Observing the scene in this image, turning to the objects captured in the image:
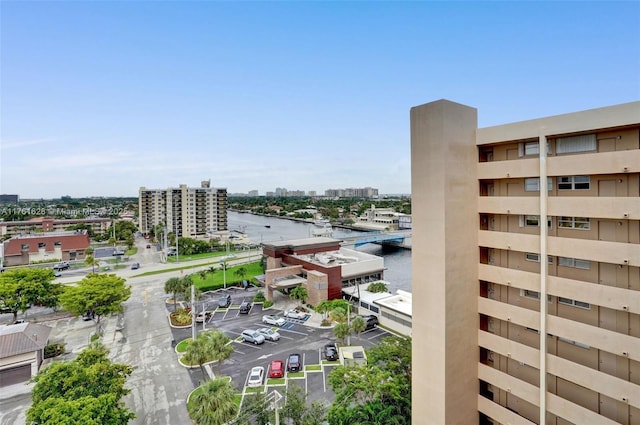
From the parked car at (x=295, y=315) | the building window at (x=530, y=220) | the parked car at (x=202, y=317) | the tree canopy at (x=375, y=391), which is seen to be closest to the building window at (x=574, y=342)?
the building window at (x=530, y=220)

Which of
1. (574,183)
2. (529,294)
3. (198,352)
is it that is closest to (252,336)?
(198,352)

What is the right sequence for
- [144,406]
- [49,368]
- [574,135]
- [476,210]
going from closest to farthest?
[574,135] → [476,210] → [49,368] → [144,406]

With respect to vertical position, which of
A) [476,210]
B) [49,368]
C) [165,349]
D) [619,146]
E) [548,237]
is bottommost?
[165,349]

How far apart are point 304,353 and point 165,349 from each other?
10261 mm

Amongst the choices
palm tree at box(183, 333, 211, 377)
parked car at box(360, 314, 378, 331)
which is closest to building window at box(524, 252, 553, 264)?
palm tree at box(183, 333, 211, 377)

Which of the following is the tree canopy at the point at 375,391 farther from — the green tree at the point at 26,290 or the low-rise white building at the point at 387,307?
the green tree at the point at 26,290

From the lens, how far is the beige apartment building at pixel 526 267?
8781mm

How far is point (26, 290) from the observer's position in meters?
28.2

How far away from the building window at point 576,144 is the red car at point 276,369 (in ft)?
Answer: 58.5

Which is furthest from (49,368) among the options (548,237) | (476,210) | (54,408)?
(548,237)

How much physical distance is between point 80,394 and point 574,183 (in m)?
19.6

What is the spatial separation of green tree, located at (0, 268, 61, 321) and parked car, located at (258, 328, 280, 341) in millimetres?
19867

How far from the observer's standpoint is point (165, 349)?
78.6 ft

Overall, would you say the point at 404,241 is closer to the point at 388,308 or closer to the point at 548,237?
the point at 388,308
